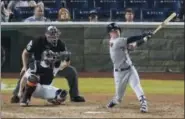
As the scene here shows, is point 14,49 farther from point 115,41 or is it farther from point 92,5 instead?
point 115,41

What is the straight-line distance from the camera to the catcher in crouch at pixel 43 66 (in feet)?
27.2

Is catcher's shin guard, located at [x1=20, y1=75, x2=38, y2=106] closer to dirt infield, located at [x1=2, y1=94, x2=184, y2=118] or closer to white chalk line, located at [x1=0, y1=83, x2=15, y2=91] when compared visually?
dirt infield, located at [x1=2, y1=94, x2=184, y2=118]

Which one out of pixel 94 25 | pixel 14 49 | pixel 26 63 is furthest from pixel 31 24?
pixel 26 63

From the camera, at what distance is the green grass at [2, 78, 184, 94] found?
12.4m

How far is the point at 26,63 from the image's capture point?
27.8 feet

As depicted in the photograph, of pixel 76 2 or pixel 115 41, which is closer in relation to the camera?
pixel 115 41

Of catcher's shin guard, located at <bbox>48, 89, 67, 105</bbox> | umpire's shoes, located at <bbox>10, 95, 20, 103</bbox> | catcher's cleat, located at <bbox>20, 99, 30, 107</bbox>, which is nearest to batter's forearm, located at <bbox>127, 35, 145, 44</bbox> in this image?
catcher's shin guard, located at <bbox>48, 89, 67, 105</bbox>

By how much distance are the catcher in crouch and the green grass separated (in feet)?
11.6

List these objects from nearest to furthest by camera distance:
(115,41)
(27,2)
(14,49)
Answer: (115,41) → (14,49) → (27,2)

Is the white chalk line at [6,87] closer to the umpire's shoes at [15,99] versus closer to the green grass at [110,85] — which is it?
the green grass at [110,85]

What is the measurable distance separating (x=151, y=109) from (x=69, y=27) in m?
8.41

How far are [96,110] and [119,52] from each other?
980 millimetres

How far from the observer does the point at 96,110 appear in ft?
26.8

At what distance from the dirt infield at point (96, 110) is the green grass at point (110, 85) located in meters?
2.11
